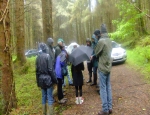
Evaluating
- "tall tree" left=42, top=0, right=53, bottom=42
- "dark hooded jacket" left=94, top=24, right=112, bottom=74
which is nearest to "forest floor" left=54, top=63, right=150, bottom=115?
"dark hooded jacket" left=94, top=24, right=112, bottom=74

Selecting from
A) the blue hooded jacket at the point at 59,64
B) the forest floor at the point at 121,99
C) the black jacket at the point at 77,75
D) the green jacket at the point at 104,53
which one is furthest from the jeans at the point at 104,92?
the blue hooded jacket at the point at 59,64

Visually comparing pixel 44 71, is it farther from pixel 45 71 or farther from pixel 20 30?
pixel 20 30

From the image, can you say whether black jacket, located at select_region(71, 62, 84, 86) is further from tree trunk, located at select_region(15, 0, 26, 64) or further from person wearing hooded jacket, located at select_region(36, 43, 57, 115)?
tree trunk, located at select_region(15, 0, 26, 64)

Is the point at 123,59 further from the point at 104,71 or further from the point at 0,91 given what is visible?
the point at 0,91

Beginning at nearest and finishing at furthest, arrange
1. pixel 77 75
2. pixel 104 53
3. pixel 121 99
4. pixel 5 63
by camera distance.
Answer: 1. pixel 104 53
2. pixel 5 63
3. pixel 77 75
4. pixel 121 99

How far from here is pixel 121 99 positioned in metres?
5.93

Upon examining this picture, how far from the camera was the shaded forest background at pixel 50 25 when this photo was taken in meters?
5.28

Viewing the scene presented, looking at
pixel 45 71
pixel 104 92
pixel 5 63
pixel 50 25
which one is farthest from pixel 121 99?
pixel 50 25

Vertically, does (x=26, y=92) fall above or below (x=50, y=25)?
below

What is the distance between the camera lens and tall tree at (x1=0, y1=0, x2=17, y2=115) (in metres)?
5.20

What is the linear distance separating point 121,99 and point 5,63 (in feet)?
12.8

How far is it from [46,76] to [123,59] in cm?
857

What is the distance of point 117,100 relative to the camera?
5.85 m

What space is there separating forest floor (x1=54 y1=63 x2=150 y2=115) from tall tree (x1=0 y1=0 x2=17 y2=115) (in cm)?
156
